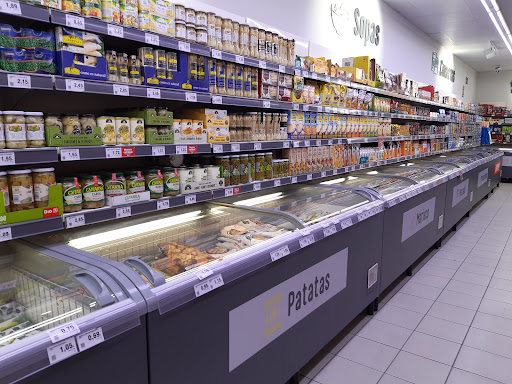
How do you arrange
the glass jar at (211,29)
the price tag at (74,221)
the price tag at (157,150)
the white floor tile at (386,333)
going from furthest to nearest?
the white floor tile at (386,333) < the glass jar at (211,29) < the price tag at (157,150) < the price tag at (74,221)

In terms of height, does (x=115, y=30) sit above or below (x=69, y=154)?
above

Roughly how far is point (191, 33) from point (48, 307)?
1.71 meters

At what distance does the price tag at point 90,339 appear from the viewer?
4.25 feet

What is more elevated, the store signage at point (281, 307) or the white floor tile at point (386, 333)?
the store signage at point (281, 307)

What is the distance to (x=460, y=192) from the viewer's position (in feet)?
21.2

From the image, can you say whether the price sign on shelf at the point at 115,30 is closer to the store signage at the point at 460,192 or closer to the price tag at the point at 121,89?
the price tag at the point at 121,89

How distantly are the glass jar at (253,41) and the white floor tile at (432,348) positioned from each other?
8.25 ft

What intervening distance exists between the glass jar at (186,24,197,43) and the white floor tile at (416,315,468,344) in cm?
287

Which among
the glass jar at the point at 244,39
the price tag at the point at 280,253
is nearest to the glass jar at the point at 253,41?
the glass jar at the point at 244,39

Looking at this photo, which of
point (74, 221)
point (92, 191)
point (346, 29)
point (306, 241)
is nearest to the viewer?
point (74, 221)

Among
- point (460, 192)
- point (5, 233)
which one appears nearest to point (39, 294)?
point (5, 233)

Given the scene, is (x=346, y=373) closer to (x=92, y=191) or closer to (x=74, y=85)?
(x=92, y=191)

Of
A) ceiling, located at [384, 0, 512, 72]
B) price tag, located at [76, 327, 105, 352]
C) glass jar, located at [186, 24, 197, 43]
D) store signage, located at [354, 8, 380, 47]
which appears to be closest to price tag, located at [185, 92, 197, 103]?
glass jar, located at [186, 24, 197, 43]

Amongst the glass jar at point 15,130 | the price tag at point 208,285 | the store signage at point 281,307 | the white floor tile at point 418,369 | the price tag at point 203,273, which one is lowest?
the white floor tile at point 418,369
